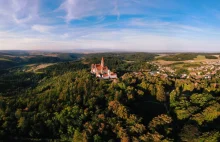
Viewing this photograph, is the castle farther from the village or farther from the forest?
the village

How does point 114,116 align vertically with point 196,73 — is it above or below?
below

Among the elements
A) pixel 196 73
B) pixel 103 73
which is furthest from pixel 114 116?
pixel 196 73

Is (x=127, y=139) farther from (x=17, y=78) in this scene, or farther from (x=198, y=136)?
(x=17, y=78)

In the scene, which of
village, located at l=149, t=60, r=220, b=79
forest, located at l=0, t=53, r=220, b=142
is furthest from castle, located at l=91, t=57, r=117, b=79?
village, located at l=149, t=60, r=220, b=79

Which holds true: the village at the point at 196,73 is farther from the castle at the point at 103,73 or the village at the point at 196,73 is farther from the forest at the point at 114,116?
the forest at the point at 114,116

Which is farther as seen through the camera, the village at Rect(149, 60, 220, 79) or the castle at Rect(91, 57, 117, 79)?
the village at Rect(149, 60, 220, 79)

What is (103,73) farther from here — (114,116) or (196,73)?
(196,73)

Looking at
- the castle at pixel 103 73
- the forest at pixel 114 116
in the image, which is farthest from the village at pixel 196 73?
the forest at pixel 114 116

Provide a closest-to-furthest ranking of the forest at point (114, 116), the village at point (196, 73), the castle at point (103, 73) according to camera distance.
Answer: the forest at point (114, 116)
the castle at point (103, 73)
the village at point (196, 73)

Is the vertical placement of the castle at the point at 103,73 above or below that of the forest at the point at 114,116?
above

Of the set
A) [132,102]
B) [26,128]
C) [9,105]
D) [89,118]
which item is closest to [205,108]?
[132,102]

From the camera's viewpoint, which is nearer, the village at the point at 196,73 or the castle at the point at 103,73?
the castle at the point at 103,73
